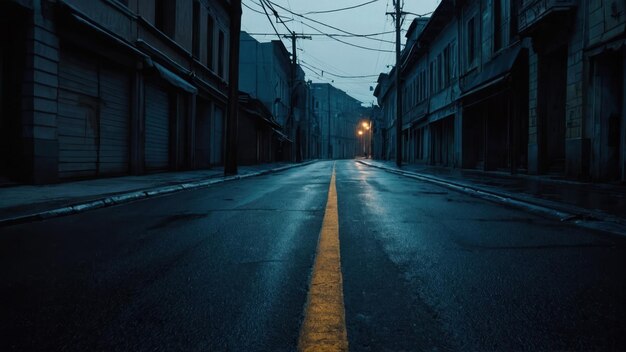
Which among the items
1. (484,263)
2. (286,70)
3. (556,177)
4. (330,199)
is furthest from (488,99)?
(286,70)

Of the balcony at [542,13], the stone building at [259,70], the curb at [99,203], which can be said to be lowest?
the curb at [99,203]

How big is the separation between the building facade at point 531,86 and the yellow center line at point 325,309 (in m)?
9.60

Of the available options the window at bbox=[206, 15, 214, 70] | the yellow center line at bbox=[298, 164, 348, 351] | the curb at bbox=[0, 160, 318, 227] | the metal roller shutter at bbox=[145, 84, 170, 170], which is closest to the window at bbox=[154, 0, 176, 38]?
the metal roller shutter at bbox=[145, 84, 170, 170]

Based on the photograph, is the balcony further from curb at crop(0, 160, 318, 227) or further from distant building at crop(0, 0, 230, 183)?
distant building at crop(0, 0, 230, 183)

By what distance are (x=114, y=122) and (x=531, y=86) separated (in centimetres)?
1366

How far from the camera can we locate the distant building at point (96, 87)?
332 inches

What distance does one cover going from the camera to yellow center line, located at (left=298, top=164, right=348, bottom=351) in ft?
5.57

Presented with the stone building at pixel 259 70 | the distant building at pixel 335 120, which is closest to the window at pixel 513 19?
the stone building at pixel 259 70

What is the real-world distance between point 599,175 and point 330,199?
7.45 m

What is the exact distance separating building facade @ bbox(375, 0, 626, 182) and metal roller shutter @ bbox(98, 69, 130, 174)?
12.8 meters

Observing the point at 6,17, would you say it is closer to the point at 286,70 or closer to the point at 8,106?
the point at 8,106

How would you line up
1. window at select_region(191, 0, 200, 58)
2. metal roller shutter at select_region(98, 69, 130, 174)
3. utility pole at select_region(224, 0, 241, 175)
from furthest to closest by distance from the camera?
window at select_region(191, 0, 200, 58), utility pole at select_region(224, 0, 241, 175), metal roller shutter at select_region(98, 69, 130, 174)

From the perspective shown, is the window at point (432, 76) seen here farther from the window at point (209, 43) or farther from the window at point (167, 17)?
the window at point (167, 17)

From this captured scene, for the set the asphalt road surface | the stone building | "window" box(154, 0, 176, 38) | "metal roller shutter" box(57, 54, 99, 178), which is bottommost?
the asphalt road surface
